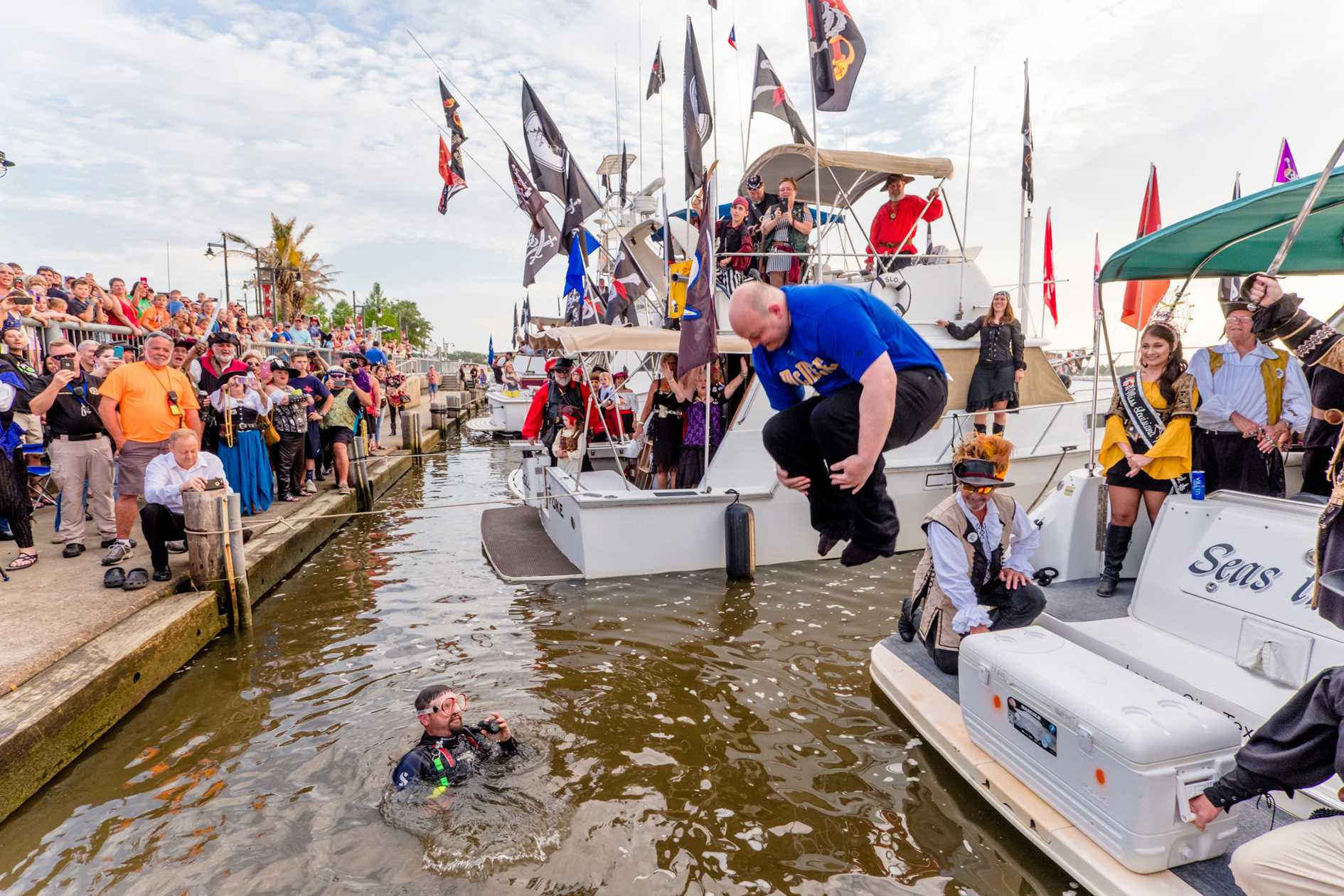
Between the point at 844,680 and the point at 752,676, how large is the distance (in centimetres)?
66

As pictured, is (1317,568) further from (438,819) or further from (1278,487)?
(438,819)

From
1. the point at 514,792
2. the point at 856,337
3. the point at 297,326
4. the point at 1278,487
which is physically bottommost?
the point at 514,792

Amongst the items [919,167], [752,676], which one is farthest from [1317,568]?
[919,167]

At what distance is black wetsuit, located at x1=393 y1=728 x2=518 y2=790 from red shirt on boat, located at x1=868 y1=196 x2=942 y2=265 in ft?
24.9

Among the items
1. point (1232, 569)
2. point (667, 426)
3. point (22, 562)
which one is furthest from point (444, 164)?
point (1232, 569)

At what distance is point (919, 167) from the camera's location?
Result: 9.20 metres

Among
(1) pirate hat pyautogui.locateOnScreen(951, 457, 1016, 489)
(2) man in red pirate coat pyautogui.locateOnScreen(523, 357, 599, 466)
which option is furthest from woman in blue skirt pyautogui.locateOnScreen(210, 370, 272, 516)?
(1) pirate hat pyautogui.locateOnScreen(951, 457, 1016, 489)

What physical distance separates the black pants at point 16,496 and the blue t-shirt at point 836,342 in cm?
671

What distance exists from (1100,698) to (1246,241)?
11.6 ft

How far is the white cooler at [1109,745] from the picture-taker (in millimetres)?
2777

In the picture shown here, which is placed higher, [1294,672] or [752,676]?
[1294,672]

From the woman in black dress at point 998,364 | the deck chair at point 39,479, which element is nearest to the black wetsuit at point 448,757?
the deck chair at point 39,479

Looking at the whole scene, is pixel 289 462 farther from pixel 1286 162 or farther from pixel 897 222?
pixel 1286 162

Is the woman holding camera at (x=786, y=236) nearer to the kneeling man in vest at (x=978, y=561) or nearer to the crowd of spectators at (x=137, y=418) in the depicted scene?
the kneeling man in vest at (x=978, y=561)
